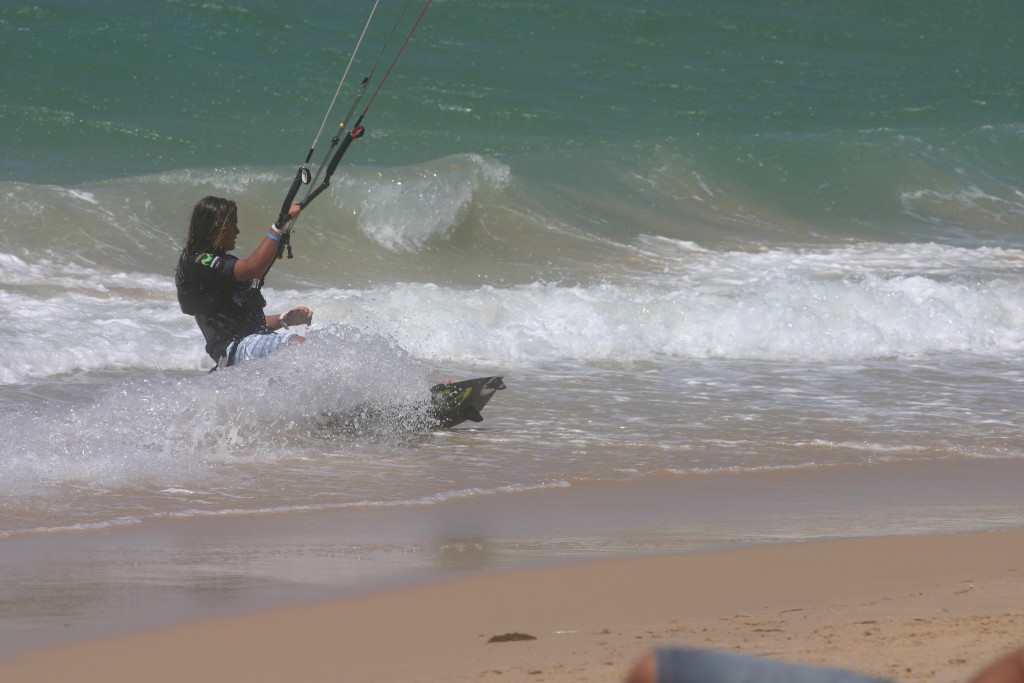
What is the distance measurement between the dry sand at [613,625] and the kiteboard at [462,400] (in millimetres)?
2566

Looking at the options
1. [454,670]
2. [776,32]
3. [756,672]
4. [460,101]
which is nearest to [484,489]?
[454,670]

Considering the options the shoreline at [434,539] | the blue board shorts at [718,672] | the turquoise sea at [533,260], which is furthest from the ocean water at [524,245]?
the blue board shorts at [718,672]

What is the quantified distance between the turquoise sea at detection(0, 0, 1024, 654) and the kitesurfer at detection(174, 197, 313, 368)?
0.52ft

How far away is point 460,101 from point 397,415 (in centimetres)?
1436

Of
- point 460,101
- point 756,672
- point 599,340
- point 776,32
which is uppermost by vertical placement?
point 776,32

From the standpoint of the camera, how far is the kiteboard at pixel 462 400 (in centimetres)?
755

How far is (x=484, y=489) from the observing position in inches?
251

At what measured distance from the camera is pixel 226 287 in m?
6.80

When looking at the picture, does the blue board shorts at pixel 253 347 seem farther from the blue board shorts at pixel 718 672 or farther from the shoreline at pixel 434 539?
the blue board shorts at pixel 718 672

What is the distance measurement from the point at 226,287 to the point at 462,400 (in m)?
1.44

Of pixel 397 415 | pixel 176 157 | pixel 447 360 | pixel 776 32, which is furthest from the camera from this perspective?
pixel 776 32

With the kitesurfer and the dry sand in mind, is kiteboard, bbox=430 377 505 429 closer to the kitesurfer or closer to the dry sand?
the kitesurfer

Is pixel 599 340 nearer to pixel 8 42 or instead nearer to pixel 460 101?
pixel 460 101

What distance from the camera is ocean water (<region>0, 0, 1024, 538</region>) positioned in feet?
23.0
